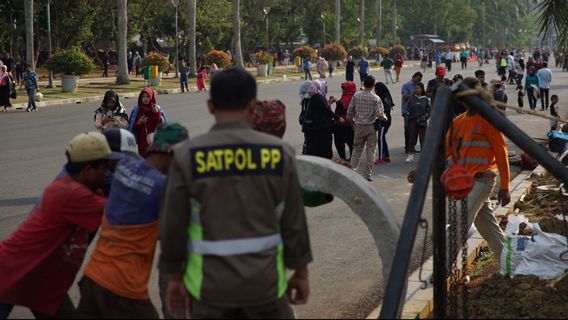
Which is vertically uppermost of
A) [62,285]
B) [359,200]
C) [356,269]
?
[359,200]

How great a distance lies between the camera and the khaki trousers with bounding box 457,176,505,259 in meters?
7.61

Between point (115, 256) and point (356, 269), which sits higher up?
point (115, 256)

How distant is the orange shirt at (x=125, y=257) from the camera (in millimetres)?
4492

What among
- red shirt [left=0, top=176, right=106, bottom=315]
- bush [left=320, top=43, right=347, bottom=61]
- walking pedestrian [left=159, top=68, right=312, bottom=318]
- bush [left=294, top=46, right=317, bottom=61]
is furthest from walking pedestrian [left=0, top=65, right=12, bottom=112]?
bush [left=320, top=43, right=347, bottom=61]

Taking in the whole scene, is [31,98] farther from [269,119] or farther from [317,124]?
[269,119]

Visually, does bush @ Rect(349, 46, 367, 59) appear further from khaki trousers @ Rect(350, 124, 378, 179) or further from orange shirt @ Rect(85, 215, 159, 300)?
orange shirt @ Rect(85, 215, 159, 300)

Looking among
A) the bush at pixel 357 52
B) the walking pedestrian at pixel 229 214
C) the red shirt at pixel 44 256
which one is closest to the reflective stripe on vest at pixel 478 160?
the red shirt at pixel 44 256

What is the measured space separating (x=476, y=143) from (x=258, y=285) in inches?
170

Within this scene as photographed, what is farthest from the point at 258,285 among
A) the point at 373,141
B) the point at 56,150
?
the point at 56,150

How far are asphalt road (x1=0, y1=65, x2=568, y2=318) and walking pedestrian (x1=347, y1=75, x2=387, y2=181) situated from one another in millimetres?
402

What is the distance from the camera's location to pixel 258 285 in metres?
3.70

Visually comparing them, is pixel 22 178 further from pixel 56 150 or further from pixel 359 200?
pixel 359 200

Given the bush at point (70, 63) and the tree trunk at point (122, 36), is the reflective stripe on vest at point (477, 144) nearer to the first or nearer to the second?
the bush at point (70, 63)

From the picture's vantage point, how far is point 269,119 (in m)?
5.50
